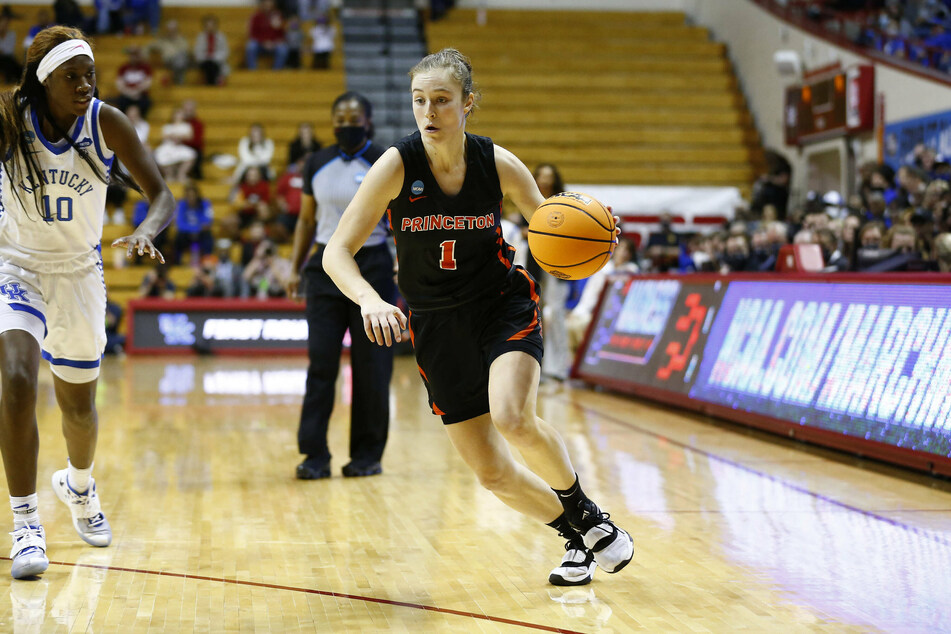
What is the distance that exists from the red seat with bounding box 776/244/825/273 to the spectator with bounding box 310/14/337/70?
1485cm

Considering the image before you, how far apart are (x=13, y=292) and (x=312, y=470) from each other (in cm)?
246

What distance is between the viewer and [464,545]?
177 inches

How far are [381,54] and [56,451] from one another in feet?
53.9

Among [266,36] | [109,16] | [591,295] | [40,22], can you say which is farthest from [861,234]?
[109,16]

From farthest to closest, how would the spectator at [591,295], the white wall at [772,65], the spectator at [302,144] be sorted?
1. the spectator at [302,144]
2. the white wall at [772,65]
3. the spectator at [591,295]

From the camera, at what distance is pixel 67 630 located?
3.27 m

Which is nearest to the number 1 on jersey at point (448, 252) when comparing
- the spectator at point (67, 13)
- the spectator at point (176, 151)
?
the spectator at point (176, 151)

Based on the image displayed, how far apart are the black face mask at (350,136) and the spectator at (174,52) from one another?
1565 centimetres

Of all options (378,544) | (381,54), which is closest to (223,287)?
(381,54)

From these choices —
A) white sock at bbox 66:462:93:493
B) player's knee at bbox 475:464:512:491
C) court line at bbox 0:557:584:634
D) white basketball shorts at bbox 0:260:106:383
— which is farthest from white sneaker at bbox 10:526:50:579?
player's knee at bbox 475:464:512:491

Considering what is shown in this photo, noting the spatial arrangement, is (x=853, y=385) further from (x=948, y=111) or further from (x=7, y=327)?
(x=948, y=111)

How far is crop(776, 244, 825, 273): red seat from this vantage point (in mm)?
8297

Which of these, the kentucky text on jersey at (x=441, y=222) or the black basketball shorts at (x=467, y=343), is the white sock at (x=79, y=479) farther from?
the kentucky text on jersey at (x=441, y=222)

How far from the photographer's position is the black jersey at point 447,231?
3750mm
